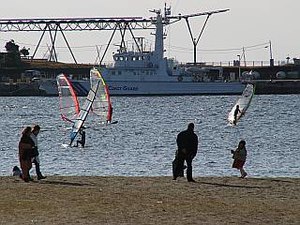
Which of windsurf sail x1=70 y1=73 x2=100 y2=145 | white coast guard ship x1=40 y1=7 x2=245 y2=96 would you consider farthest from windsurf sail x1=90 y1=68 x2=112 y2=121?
white coast guard ship x1=40 y1=7 x2=245 y2=96

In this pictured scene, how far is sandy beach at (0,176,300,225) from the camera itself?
59.5 feet

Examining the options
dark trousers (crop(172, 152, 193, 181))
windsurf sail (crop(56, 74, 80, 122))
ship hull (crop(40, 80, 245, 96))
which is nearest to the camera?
dark trousers (crop(172, 152, 193, 181))

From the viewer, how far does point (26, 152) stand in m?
24.2

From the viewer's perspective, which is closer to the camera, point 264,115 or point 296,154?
point 296,154

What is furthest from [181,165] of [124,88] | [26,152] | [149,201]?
[124,88]

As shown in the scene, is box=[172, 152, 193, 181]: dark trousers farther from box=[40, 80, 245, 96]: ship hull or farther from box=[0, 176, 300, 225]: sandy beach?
box=[40, 80, 245, 96]: ship hull

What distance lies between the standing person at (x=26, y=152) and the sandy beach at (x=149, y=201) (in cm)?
31

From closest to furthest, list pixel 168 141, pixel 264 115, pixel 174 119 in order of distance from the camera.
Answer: pixel 168 141 < pixel 174 119 < pixel 264 115

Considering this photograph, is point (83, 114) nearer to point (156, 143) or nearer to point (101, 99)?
point (101, 99)

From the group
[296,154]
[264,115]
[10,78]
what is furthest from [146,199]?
[10,78]

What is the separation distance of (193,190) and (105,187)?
1875mm

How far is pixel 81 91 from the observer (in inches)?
4978

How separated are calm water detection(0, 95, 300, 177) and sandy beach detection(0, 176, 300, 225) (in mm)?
8465

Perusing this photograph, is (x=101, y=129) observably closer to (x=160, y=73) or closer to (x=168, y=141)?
(x=168, y=141)
